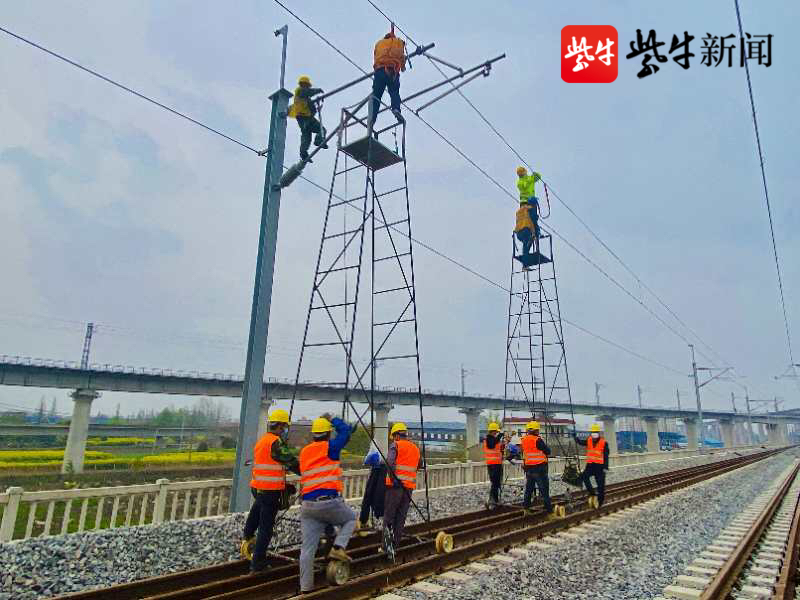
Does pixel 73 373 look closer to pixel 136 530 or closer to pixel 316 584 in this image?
→ pixel 136 530

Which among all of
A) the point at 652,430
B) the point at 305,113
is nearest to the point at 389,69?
the point at 305,113

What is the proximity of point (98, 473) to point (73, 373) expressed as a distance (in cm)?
829

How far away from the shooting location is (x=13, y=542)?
6840mm

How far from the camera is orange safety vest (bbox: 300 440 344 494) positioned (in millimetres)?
6148

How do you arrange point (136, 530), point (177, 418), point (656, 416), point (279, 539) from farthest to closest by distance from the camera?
point (177, 418)
point (656, 416)
point (279, 539)
point (136, 530)

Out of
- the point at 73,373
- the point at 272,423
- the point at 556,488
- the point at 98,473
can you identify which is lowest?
the point at 98,473

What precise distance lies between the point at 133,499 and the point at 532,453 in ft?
30.2

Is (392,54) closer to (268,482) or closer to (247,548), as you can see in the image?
(268,482)

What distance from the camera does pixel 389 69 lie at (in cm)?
1016

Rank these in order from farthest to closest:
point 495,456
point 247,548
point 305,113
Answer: point 495,456 → point 305,113 → point 247,548

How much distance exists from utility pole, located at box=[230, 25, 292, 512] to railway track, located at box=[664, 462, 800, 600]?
307 inches

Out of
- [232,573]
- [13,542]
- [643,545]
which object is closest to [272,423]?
[232,573]

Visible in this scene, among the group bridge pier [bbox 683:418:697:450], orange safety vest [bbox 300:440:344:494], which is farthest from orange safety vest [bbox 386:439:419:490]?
bridge pier [bbox 683:418:697:450]

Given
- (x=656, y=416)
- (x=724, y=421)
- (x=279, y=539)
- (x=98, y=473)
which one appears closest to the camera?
(x=279, y=539)
